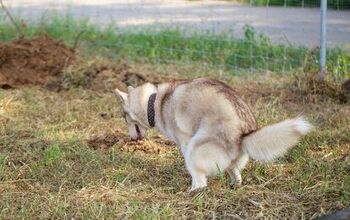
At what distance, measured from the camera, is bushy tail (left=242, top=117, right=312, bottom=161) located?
164 inches

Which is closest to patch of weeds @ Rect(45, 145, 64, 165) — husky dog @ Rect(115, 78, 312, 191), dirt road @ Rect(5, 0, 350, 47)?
husky dog @ Rect(115, 78, 312, 191)

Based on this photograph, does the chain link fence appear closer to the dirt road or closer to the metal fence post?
the dirt road

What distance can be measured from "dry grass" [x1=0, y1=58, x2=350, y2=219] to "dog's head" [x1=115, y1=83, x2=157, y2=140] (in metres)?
0.22

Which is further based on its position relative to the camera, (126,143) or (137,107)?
(126,143)

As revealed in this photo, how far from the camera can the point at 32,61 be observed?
8.08 m

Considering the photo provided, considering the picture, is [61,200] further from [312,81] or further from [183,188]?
[312,81]

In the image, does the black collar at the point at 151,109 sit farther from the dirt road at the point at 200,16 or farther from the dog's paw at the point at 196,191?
the dirt road at the point at 200,16

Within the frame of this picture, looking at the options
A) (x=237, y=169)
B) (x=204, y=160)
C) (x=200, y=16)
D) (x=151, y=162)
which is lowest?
(x=151, y=162)

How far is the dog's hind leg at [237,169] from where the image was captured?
4.49 m

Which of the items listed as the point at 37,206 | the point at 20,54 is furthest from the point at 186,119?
the point at 20,54

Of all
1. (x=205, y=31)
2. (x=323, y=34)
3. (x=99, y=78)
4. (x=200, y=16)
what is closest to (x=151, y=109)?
(x=99, y=78)

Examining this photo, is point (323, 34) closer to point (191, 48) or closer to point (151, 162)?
point (191, 48)

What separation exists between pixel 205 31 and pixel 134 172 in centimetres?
568

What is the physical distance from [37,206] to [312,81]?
3765 millimetres
